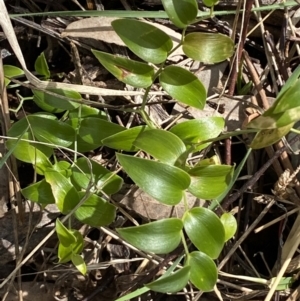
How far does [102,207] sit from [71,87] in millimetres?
237

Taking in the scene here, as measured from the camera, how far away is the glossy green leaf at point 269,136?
2.81ft

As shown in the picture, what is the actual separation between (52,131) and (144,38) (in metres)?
0.28

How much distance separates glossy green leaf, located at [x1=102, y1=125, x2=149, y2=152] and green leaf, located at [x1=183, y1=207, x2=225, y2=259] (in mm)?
172

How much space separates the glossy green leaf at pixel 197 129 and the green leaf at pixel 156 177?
13 cm

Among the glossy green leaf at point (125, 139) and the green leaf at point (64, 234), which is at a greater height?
the glossy green leaf at point (125, 139)

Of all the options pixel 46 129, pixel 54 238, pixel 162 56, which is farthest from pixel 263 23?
pixel 54 238

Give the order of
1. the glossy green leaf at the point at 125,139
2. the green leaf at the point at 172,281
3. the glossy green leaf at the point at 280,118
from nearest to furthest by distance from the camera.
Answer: the glossy green leaf at the point at 280,118, the green leaf at the point at 172,281, the glossy green leaf at the point at 125,139

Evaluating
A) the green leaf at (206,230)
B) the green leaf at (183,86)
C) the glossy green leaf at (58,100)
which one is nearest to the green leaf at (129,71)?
the green leaf at (183,86)

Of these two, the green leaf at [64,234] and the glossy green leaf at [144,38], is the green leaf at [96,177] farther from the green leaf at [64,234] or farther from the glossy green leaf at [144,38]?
the glossy green leaf at [144,38]

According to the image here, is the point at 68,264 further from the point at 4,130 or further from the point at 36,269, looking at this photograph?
the point at 4,130

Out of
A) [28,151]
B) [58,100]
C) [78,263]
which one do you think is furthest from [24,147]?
[78,263]

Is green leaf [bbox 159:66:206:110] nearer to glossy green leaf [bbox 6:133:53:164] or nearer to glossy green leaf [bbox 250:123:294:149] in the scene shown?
glossy green leaf [bbox 250:123:294:149]

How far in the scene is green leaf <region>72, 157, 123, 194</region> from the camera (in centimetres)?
107

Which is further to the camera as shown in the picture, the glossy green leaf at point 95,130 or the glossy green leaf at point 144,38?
the glossy green leaf at point 95,130
